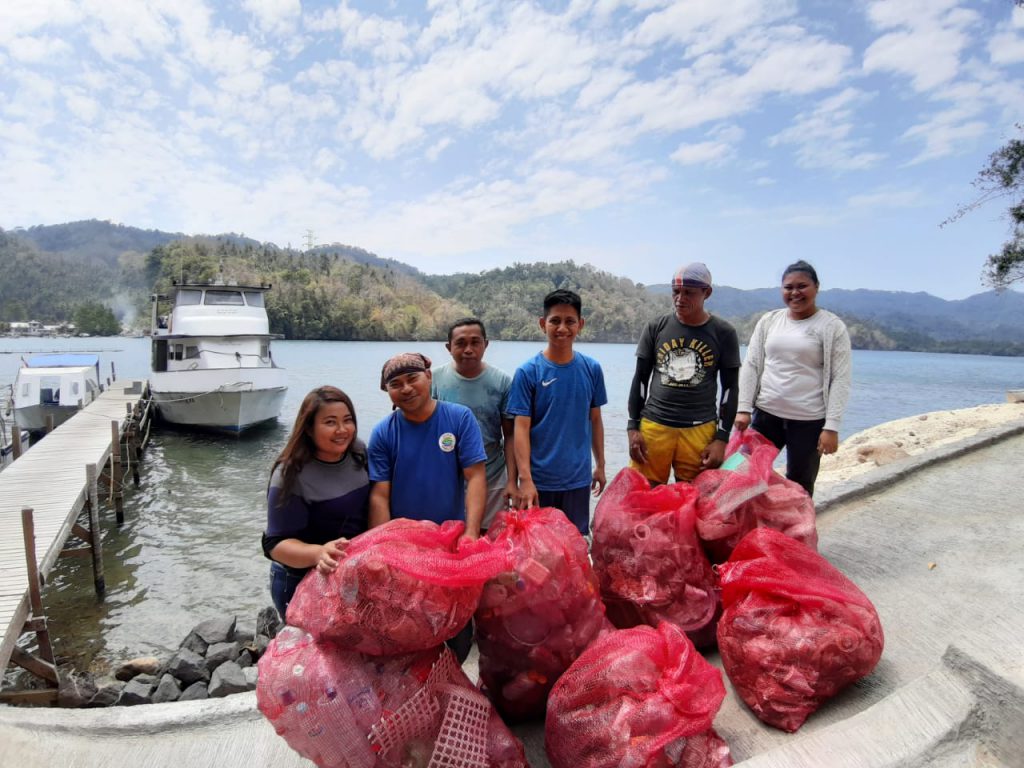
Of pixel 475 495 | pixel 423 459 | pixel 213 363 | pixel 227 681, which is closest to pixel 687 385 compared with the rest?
pixel 475 495

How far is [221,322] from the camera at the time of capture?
678 inches

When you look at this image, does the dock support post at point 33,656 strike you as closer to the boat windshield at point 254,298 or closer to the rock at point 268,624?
the rock at point 268,624

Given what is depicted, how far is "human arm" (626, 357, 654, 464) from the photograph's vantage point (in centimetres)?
322

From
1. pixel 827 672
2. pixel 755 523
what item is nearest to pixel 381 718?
pixel 827 672

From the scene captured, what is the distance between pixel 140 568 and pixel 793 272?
896cm

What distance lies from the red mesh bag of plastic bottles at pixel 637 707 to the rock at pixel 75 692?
15.5 feet

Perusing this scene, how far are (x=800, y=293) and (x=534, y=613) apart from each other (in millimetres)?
2193

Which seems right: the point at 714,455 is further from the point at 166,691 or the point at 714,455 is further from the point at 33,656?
the point at 33,656

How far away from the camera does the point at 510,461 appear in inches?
116

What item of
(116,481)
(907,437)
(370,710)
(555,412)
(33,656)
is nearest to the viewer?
(370,710)

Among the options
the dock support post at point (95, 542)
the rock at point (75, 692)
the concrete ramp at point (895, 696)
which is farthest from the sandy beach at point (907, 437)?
the dock support post at point (95, 542)

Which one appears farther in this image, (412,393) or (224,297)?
(224,297)

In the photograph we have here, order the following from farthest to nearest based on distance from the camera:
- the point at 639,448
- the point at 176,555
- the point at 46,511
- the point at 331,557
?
1. the point at 176,555
2. the point at 46,511
3. the point at 639,448
4. the point at 331,557

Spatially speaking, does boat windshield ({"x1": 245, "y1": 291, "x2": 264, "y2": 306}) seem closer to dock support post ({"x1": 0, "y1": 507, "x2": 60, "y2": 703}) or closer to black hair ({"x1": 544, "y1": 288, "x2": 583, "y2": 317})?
dock support post ({"x1": 0, "y1": 507, "x2": 60, "y2": 703})
